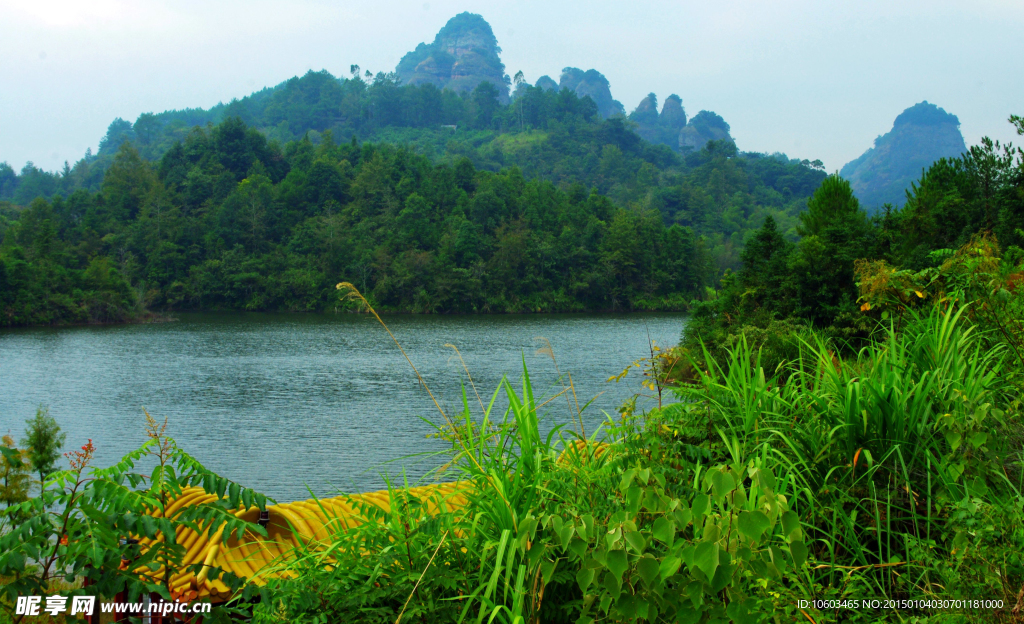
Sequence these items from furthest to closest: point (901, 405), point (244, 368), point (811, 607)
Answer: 1. point (244, 368)
2. point (901, 405)
3. point (811, 607)

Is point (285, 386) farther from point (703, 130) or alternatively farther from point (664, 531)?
point (703, 130)

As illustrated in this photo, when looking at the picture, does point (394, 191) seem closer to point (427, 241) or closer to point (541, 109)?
point (427, 241)

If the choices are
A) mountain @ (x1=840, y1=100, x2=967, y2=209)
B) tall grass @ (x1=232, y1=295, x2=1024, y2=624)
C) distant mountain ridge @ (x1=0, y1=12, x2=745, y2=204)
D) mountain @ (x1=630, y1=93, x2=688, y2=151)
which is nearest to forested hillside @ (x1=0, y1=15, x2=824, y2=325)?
distant mountain ridge @ (x1=0, y1=12, x2=745, y2=204)

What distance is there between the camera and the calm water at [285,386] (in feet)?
47.1

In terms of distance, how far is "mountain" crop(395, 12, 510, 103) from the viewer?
18059 centimetres

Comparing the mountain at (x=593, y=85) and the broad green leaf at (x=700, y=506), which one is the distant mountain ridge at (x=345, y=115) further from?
the broad green leaf at (x=700, y=506)

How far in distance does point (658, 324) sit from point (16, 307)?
40.9 metres

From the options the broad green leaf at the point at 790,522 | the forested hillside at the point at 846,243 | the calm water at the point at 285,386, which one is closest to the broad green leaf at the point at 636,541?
the broad green leaf at the point at 790,522

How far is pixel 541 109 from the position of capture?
4626 inches

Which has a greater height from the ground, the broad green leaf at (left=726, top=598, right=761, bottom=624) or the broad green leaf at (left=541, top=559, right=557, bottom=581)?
the broad green leaf at (left=541, top=559, right=557, bottom=581)

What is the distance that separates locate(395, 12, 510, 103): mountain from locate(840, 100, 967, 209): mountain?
9512 cm

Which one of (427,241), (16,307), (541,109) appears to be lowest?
(16,307)

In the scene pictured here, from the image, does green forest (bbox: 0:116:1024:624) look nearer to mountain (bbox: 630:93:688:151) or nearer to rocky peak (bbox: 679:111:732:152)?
rocky peak (bbox: 679:111:732:152)

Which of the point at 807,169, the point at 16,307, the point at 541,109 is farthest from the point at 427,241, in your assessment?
the point at 807,169
